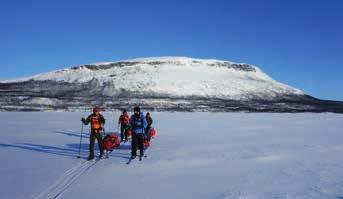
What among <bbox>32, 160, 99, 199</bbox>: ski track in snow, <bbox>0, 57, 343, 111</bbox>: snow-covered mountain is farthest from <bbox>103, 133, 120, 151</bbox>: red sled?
<bbox>0, 57, 343, 111</bbox>: snow-covered mountain

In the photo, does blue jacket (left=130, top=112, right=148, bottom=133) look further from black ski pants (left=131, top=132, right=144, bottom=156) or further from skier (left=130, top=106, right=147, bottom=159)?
black ski pants (left=131, top=132, right=144, bottom=156)

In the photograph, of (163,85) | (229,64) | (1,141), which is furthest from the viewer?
(229,64)

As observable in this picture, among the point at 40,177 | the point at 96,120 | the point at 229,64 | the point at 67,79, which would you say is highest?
the point at 229,64

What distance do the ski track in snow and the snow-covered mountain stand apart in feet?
305

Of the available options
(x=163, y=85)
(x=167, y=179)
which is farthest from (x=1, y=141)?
(x=163, y=85)

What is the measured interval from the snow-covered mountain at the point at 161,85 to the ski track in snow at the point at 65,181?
92.8 meters

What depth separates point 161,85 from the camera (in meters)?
147

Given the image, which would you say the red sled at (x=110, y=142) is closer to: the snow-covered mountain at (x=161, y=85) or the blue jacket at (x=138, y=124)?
the blue jacket at (x=138, y=124)

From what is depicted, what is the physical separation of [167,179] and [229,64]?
190818mm

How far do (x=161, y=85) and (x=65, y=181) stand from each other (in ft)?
450

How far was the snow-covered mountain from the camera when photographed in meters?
122

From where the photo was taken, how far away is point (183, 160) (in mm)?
13828

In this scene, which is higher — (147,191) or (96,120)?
(96,120)

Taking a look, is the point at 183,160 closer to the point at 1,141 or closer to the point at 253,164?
the point at 253,164
